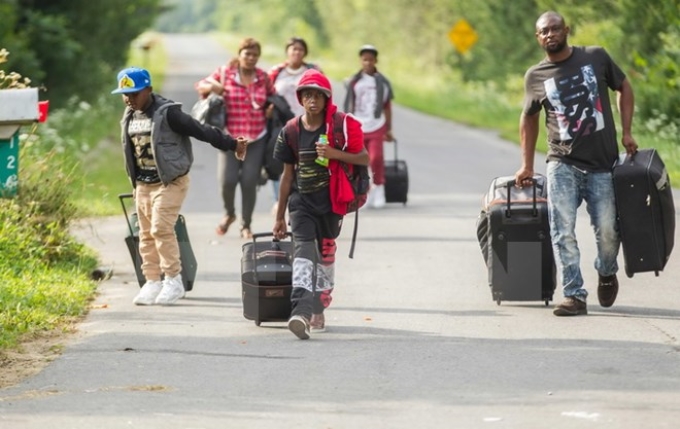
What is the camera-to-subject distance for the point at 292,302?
10.0 metres

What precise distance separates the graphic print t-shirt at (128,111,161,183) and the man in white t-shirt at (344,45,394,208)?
6.21 metres

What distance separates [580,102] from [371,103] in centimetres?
757

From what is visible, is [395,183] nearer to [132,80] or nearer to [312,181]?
[132,80]

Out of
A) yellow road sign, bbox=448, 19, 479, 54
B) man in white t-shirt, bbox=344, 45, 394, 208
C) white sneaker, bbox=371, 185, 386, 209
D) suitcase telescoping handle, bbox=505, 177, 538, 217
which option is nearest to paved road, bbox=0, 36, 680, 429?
suitcase telescoping handle, bbox=505, 177, 538, 217

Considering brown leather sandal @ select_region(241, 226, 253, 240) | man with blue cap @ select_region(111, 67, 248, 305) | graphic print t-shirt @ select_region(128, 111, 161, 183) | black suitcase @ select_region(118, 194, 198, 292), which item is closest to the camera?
man with blue cap @ select_region(111, 67, 248, 305)

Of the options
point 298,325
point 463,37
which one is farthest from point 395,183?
point 463,37

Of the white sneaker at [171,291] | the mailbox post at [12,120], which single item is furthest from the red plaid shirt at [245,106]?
the mailbox post at [12,120]

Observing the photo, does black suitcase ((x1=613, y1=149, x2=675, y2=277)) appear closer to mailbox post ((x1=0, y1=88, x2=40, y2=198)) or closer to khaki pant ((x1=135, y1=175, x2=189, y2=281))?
khaki pant ((x1=135, y1=175, x2=189, y2=281))

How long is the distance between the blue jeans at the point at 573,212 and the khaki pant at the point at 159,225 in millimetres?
2693

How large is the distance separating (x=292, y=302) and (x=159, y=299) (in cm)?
183

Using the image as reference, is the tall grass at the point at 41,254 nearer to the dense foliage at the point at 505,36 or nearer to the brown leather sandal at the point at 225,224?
the brown leather sandal at the point at 225,224

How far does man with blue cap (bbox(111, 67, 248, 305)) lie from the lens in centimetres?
1119

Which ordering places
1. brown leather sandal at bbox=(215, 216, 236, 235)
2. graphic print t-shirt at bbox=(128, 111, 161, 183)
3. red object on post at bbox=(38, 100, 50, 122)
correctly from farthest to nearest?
brown leather sandal at bbox=(215, 216, 236, 235) < red object on post at bbox=(38, 100, 50, 122) < graphic print t-shirt at bbox=(128, 111, 161, 183)

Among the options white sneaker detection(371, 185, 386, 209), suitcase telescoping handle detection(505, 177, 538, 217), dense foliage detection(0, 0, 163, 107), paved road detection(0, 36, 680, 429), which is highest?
dense foliage detection(0, 0, 163, 107)
